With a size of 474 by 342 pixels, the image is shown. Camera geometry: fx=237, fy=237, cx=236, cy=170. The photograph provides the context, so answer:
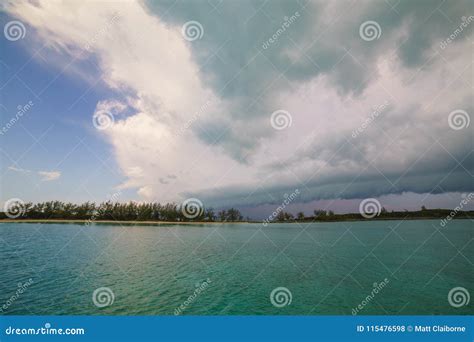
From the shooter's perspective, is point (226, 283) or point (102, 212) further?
point (102, 212)

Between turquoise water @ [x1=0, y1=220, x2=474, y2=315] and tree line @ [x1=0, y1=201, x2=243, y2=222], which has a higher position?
tree line @ [x1=0, y1=201, x2=243, y2=222]

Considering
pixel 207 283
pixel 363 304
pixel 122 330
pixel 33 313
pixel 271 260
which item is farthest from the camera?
pixel 271 260

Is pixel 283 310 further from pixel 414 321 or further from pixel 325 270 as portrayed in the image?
pixel 325 270

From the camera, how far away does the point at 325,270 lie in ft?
76.1

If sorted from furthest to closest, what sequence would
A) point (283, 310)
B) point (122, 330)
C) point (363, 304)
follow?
point (363, 304)
point (283, 310)
point (122, 330)

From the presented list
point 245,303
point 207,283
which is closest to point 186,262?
point 207,283

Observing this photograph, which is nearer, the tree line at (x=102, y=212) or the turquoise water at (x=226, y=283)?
the turquoise water at (x=226, y=283)

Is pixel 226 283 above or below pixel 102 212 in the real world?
below

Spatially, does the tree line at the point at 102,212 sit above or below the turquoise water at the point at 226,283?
above

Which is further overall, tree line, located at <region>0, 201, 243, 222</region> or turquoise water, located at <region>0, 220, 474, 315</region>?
tree line, located at <region>0, 201, 243, 222</region>

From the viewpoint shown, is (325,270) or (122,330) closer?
(122,330)

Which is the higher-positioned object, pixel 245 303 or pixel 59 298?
pixel 59 298

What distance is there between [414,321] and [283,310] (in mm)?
6771

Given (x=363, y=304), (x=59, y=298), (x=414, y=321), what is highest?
(x=59, y=298)
